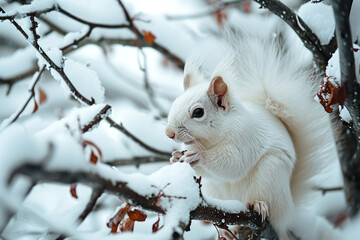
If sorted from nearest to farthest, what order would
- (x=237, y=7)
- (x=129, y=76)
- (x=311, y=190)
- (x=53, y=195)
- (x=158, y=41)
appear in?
(x=311, y=190) → (x=158, y=41) → (x=53, y=195) → (x=129, y=76) → (x=237, y=7)

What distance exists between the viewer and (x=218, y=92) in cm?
175

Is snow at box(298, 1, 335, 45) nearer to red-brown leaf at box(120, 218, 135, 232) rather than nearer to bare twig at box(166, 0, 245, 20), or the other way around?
red-brown leaf at box(120, 218, 135, 232)

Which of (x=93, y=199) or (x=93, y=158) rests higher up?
(x=93, y=158)

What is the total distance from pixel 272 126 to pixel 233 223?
0.56m

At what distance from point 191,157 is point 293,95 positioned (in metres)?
0.69

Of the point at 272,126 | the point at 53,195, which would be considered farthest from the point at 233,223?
the point at 53,195

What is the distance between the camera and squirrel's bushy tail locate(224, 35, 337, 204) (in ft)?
6.40

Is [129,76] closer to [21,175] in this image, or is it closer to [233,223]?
[233,223]

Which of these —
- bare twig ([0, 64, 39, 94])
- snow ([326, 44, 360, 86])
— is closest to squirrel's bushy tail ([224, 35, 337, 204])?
snow ([326, 44, 360, 86])

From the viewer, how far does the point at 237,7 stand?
484cm

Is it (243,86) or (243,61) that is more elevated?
(243,61)

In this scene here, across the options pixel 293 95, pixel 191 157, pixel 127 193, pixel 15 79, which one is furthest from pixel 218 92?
pixel 15 79

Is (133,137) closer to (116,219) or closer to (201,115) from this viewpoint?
(201,115)

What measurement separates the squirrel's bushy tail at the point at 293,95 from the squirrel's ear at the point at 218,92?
9.3 inches
